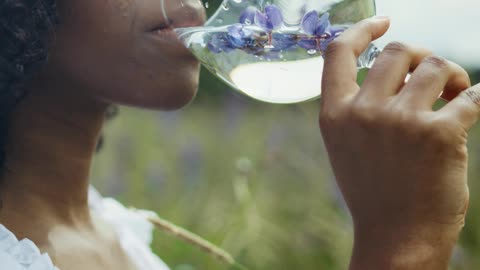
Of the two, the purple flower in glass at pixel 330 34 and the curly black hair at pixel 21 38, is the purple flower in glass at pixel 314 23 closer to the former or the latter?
the purple flower in glass at pixel 330 34

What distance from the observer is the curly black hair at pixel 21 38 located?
988 mm

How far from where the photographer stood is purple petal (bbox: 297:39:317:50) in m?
0.76

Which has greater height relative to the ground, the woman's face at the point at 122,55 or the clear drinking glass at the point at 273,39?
the clear drinking glass at the point at 273,39

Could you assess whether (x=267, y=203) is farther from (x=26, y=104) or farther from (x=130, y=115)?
(x=26, y=104)

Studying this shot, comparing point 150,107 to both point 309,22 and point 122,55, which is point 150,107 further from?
point 309,22

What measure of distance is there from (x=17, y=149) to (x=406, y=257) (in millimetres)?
563

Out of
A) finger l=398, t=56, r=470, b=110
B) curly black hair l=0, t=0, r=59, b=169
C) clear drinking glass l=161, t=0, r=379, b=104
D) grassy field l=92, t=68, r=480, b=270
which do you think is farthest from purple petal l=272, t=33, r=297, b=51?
grassy field l=92, t=68, r=480, b=270

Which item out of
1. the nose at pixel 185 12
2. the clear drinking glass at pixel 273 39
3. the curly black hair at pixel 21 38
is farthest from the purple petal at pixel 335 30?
the curly black hair at pixel 21 38

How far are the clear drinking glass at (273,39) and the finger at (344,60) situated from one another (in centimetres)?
3

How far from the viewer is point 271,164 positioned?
6.61 ft

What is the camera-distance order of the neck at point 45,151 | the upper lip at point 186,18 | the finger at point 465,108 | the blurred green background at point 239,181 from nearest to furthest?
the finger at point 465,108
the upper lip at point 186,18
the neck at point 45,151
the blurred green background at point 239,181

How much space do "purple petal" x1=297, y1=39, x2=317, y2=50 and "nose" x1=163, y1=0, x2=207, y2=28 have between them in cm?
11

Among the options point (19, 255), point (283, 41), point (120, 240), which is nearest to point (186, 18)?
point (283, 41)

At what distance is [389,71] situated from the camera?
72 cm
